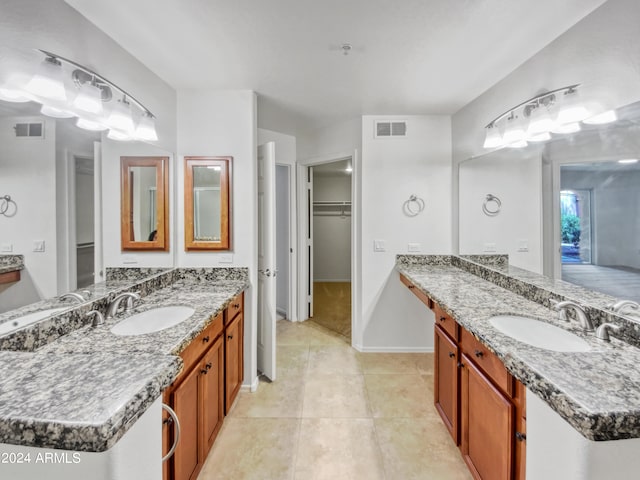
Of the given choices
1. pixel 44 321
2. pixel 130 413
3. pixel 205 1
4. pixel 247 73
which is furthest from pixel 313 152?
pixel 130 413

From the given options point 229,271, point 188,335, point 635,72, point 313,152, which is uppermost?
point 313,152

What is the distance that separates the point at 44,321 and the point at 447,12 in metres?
2.27

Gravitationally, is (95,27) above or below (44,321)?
above

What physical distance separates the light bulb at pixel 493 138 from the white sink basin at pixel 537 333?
4.37 ft

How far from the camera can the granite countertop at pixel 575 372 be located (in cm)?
65

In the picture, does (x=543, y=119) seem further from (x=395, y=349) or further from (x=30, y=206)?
(x=30, y=206)

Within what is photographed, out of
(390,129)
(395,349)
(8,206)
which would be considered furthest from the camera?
(395,349)

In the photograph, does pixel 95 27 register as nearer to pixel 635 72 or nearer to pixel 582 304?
pixel 635 72

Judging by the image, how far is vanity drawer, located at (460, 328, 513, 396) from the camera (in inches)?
44.3

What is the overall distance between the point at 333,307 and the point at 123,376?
3759mm

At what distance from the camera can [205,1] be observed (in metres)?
1.34

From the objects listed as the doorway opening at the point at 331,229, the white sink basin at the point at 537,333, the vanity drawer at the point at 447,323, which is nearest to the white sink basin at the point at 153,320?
the vanity drawer at the point at 447,323

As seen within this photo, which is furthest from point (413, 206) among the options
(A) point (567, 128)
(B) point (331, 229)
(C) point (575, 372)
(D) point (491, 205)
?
(B) point (331, 229)

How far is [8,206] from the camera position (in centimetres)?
102
